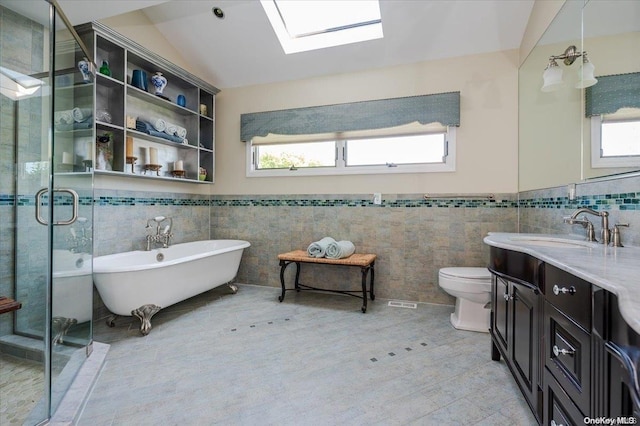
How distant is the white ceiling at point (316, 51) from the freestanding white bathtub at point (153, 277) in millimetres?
1901

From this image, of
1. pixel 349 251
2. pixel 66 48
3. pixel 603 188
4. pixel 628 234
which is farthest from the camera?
pixel 349 251

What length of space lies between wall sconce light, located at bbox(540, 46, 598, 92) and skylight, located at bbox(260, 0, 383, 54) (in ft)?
5.00

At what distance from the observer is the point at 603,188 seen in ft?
5.62

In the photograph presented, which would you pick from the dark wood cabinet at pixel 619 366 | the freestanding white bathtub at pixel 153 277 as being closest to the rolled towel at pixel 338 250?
the freestanding white bathtub at pixel 153 277

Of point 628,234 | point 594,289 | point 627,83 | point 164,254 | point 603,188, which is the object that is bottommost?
point 164,254

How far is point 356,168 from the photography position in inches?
133

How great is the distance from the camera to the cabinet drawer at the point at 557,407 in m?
0.97

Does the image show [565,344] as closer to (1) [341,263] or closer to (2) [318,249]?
(1) [341,263]

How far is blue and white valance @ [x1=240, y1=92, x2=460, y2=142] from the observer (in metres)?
3.01

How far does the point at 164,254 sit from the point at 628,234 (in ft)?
11.7

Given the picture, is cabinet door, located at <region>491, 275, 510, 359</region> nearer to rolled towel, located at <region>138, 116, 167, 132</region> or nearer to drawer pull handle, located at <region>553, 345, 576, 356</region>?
drawer pull handle, located at <region>553, 345, 576, 356</region>

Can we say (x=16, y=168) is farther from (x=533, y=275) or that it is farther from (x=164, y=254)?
(x=533, y=275)

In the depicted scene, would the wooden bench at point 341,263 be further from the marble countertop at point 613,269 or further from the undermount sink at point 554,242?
the marble countertop at point 613,269

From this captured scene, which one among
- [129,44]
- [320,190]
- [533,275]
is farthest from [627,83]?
[129,44]
